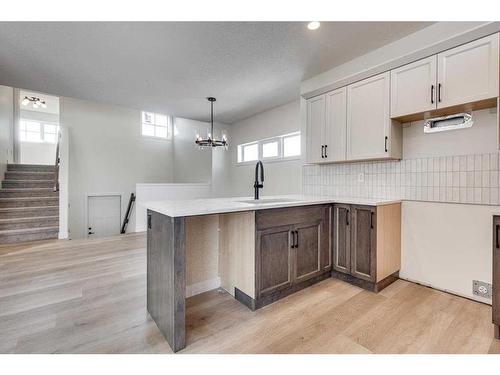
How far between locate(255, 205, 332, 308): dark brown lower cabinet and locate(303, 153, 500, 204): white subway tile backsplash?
2.19 ft

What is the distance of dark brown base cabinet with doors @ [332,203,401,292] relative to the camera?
2.38 metres

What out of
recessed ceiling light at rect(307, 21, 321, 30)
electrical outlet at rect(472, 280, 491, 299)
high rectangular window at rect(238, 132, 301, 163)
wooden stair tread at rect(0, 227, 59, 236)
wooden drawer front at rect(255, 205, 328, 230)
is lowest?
electrical outlet at rect(472, 280, 491, 299)

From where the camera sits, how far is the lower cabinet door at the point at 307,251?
236 cm

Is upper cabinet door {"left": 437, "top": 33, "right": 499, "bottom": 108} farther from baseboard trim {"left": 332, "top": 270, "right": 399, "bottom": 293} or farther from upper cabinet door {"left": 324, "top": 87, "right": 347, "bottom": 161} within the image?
baseboard trim {"left": 332, "top": 270, "right": 399, "bottom": 293}

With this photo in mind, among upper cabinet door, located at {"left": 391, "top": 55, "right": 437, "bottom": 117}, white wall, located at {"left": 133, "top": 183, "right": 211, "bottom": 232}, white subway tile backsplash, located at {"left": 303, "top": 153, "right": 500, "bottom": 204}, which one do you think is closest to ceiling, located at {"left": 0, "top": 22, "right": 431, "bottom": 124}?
upper cabinet door, located at {"left": 391, "top": 55, "right": 437, "bottom": 117}

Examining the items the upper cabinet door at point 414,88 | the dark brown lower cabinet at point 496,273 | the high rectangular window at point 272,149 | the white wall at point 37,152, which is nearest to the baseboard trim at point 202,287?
the dark brown lower cabinet at point 496,273

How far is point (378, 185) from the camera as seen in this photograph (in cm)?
286

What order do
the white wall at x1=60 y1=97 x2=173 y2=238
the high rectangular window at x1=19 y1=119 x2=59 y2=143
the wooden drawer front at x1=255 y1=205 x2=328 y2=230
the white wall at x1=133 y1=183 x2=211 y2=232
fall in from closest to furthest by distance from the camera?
the wooden drawer front at x1=255 y1=205 x2=328 y2=230 → the white wall at x1=133 y1=183 x2=211 y2=232 → the white wall at x1=60 y1=97 x2=173 y2=238 → the high rectangular window at x1=19 y1=119 x2=59 y2=143

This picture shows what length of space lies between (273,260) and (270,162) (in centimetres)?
302

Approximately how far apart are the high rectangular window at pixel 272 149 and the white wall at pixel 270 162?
0.10 meters

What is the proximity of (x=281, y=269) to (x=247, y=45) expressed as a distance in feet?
7.43

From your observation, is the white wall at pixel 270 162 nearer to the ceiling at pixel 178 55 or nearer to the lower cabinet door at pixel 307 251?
the ceiling at pixel 178 55

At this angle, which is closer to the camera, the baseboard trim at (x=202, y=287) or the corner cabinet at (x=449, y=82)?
the corner cabinet at (x=449, y=82)
